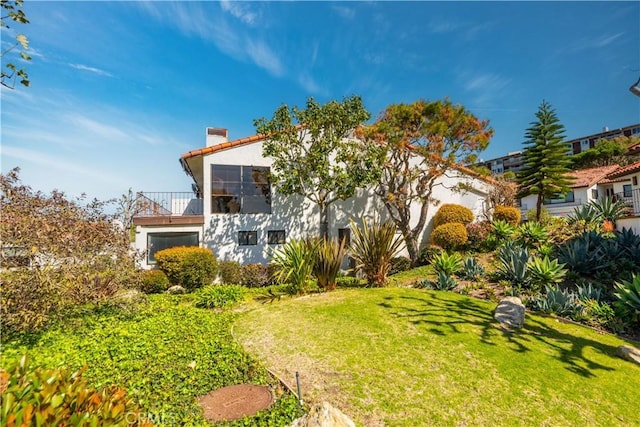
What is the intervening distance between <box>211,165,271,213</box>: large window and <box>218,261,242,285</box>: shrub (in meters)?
3.18

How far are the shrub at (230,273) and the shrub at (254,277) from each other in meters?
0.19

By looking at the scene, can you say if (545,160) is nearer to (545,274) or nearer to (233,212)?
(545,274)

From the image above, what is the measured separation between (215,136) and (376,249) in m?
12.0

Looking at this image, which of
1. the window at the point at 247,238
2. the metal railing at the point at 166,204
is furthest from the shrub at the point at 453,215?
the metal railing at the point at 166,204

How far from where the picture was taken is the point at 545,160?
20078mm

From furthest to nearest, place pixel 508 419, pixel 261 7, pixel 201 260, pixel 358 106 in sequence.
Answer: pixel 358 106 → pixel 201 260 → pixel 261 7 → pixel 508 419

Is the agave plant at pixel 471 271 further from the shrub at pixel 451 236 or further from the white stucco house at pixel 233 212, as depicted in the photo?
the white stucco house at pixel 233 212

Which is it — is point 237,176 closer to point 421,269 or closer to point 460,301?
point 421,269

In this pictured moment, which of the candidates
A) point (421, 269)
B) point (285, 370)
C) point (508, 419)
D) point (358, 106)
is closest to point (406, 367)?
point (508, 419)

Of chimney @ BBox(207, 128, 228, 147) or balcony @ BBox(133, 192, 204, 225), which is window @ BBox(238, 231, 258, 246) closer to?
balcony @ BBox(133, 192, 204, 225)

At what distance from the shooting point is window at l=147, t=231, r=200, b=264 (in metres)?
14.7

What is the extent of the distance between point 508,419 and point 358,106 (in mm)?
14011

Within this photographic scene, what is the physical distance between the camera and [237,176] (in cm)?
1608

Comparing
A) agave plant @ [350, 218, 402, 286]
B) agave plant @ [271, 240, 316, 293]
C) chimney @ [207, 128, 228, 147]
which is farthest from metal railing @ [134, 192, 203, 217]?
Result: agave plant @ [350, 218, 402, 286]
